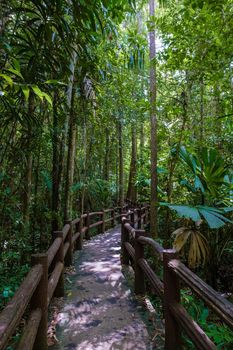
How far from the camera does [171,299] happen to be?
254 cm

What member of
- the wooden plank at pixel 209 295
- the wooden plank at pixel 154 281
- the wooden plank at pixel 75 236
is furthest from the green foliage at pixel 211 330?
the wooden plank at pixel 75 236

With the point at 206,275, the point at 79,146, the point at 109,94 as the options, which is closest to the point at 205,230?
the point at 206,275

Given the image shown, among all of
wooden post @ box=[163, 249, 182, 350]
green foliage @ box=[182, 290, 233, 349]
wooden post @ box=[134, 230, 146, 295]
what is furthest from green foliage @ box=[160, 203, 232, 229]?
wooden post @ box=[163, 249, 182, 350]

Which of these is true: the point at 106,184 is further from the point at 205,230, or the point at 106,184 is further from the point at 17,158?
the point at 17,158

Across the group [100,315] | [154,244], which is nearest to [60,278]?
[100,315]

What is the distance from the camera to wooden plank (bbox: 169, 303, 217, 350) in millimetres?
1897

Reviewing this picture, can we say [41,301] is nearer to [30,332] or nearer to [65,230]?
[30,332]

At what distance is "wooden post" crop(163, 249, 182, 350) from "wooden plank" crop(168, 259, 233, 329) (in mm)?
168

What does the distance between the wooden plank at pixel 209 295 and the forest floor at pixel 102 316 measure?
929 mm

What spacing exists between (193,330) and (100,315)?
158 cm

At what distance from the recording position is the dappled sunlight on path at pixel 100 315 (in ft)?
9.14

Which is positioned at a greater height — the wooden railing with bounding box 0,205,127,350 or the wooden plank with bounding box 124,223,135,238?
the wooden plank with bounding box 124,223,135,238

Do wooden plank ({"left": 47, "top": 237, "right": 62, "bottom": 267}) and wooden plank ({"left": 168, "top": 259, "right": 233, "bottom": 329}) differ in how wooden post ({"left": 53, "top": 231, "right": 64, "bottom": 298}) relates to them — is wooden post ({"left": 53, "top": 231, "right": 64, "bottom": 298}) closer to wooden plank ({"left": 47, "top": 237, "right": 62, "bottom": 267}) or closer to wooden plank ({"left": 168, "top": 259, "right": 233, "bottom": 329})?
wooden plank ({"left": 47, "top": 237, "right": 62, "bottom": 267})

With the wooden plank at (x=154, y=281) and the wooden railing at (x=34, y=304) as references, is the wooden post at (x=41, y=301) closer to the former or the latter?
the wooden railing at (x=34, y=304)
